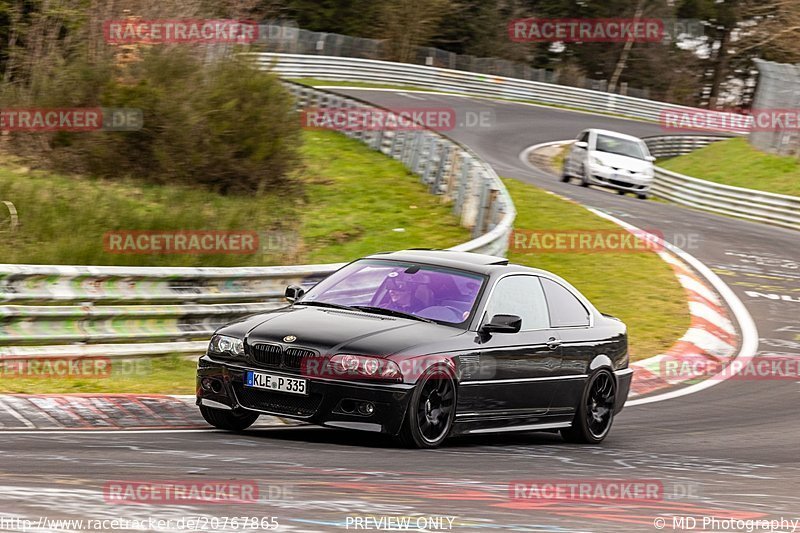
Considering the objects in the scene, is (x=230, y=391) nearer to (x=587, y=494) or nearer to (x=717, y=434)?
(x=587, y=494)

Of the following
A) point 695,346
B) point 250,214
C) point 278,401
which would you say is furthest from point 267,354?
point 250,214

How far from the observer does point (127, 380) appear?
35.4 feet

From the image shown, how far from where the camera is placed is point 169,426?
28.8ft

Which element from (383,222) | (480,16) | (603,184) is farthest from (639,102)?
(383,222)

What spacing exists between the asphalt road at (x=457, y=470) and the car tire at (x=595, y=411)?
198mm

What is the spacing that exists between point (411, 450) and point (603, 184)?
926 inches

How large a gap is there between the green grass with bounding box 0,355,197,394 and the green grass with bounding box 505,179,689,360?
5853 mm

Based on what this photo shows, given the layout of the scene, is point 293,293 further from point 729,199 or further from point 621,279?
point 729,199

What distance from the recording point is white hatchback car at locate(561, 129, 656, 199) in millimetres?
30844

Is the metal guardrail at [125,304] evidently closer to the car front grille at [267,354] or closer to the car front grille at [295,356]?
the car front grille at [267,354]

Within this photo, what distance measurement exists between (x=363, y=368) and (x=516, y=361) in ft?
5.32

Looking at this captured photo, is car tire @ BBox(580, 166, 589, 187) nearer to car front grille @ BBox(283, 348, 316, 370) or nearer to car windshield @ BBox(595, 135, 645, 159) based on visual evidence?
car windshield @ BBox(595, 135, 645, 159)
